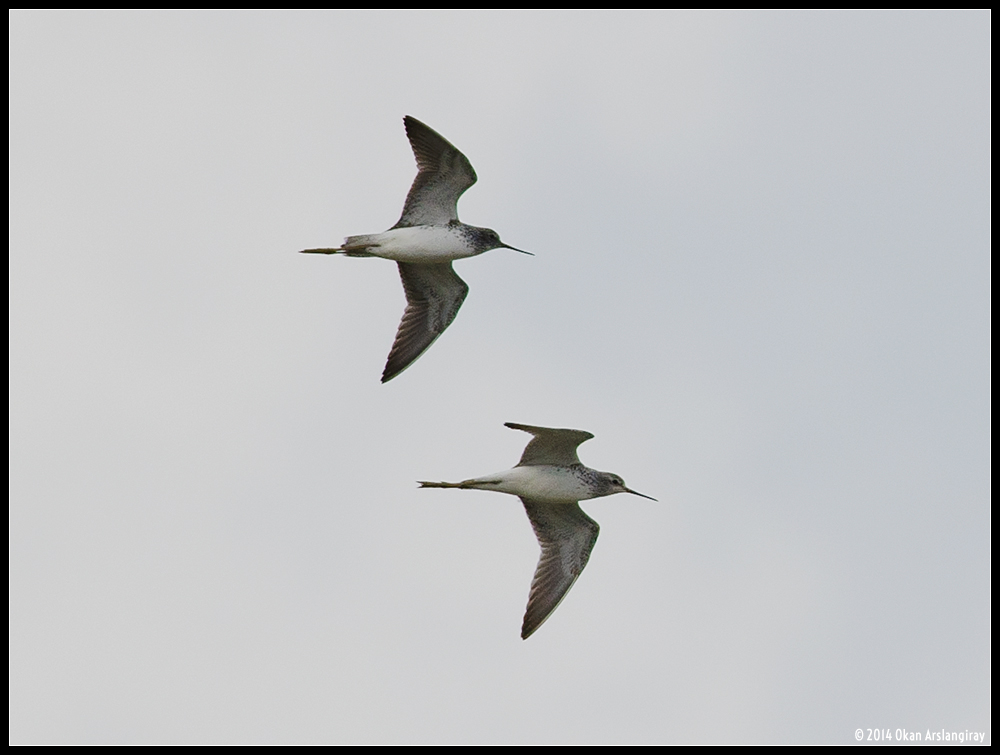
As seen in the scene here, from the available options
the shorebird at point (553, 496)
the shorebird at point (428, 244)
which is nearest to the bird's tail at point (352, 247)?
the shorebird at point (428, 244)

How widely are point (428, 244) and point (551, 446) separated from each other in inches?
141

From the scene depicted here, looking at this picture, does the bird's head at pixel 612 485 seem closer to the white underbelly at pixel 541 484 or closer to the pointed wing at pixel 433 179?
the white underbelly at pixel 541 484

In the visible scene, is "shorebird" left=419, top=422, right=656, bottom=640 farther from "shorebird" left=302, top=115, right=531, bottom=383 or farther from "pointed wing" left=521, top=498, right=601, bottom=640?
"shorebird" left=302, top=115, right=531, bottom=383

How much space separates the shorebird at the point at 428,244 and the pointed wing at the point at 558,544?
3142mm

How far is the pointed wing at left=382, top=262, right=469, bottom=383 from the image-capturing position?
2303 cm

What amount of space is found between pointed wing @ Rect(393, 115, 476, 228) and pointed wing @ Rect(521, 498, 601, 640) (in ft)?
13.8

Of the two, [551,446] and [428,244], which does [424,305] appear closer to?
[428,244]

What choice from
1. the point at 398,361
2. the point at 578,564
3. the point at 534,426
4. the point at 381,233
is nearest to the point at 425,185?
the point at 381,233

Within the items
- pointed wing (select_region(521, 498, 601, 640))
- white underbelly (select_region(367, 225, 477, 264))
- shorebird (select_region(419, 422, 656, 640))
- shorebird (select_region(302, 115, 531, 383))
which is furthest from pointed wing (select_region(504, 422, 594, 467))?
white underbelly (select_region(367, 225, 477, 264))

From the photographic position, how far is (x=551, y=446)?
20.4m

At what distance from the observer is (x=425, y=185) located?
22016 mm

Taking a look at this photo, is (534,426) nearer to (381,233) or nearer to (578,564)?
(578,564)

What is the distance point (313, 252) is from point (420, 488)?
3.78 meters

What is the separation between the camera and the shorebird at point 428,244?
21.9 metres
